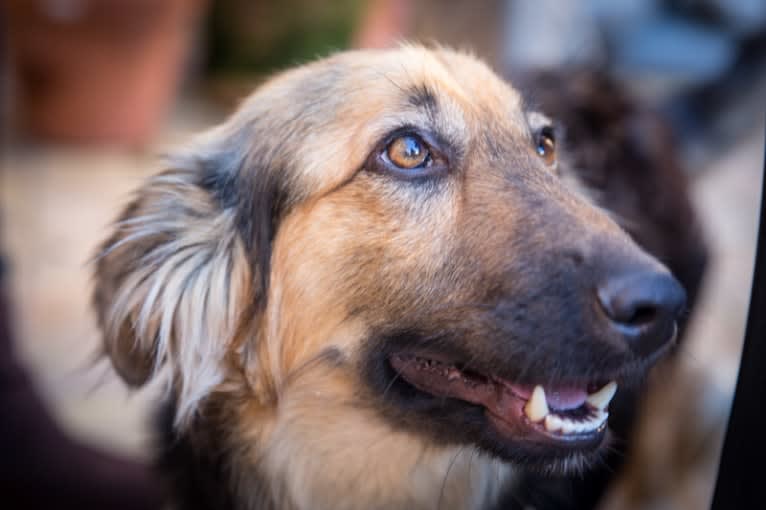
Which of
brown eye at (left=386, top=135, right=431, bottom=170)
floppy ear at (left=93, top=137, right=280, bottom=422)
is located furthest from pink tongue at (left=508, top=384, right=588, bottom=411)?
floppy ear at (left=93, top=137, right=280, bottom=422)

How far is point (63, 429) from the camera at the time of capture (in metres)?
3.57

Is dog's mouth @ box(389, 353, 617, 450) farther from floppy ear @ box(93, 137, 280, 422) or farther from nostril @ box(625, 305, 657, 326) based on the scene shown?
floppy ear @ box(93, 137, 280, 422)

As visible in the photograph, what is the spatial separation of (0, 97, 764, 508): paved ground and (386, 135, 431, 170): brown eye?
1.05 meters

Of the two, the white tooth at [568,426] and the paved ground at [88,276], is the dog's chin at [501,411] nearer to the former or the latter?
the white tooth at [568,426]

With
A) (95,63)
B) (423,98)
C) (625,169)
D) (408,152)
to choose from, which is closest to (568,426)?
(408,152)

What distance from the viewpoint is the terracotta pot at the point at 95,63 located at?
577cm

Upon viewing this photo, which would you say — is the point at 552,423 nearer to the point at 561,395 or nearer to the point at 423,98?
the point at 561,395

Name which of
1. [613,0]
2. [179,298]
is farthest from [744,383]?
[613,0]

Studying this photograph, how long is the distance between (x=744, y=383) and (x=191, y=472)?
1474mm

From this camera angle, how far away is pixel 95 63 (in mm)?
6000

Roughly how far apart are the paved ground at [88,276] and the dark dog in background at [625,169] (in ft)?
1.51

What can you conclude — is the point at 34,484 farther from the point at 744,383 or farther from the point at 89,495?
the point at 744,383

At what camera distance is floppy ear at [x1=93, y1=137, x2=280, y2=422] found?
2186 mm

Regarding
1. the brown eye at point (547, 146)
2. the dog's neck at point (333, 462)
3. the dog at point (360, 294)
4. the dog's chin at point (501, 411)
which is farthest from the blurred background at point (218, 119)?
the dog's chin at point (501, 411)
